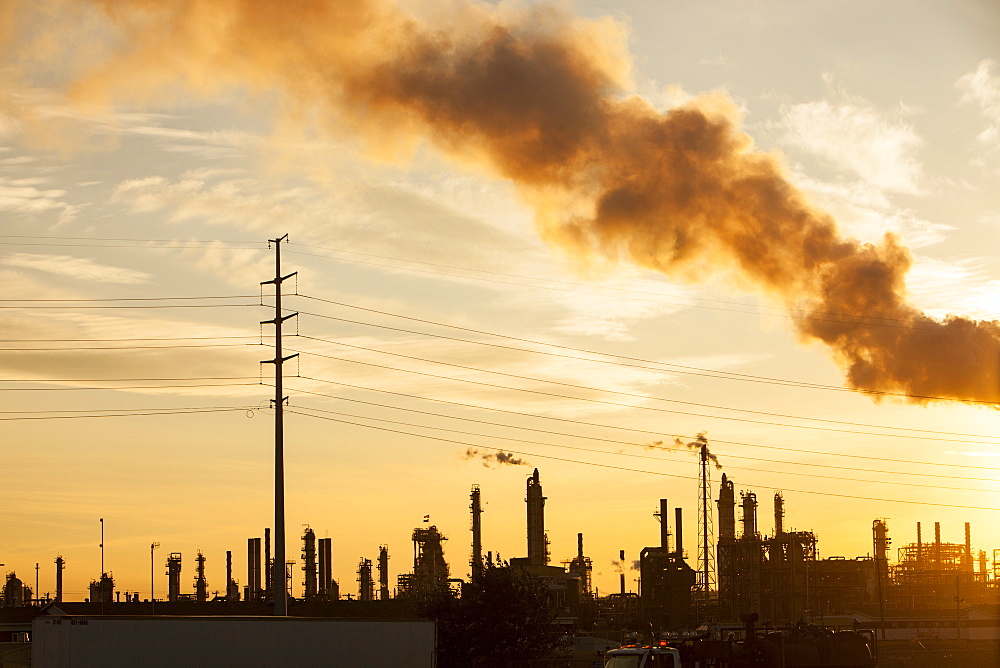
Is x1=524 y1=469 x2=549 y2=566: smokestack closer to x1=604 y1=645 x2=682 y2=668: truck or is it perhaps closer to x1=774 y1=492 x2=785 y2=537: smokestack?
x1=774 y1=492 x2=785 y2=537: smokestack

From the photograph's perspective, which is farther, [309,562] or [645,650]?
[309,562]

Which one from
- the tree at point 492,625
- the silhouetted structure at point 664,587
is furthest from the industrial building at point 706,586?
the tree at point 492,625

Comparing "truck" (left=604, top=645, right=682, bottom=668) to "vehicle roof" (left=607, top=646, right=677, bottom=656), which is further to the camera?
"vehicle roof" (left=607, top=646, right=677, bottom=656)

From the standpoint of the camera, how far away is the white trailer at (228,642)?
3300cm

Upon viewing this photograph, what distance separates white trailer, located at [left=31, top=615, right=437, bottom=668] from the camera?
33.0 meters

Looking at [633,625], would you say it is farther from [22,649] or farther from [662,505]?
[22,649]

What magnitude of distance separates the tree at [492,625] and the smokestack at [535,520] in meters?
60.7

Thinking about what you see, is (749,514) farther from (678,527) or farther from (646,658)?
(646,658)

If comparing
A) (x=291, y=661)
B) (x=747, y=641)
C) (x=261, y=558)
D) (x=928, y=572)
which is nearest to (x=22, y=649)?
(x=291, y=661)

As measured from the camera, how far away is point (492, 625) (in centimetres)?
4922

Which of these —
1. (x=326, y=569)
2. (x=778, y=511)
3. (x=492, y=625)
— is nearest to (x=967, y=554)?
(x=778, y=511)

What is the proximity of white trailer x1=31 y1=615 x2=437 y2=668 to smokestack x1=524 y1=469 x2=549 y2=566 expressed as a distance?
7180cm

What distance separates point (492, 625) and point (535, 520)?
62.8m

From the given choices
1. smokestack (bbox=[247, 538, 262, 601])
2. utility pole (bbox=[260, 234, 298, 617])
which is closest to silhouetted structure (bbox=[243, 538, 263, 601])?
smokestack (bbox=[247, 538, 262, 601])
